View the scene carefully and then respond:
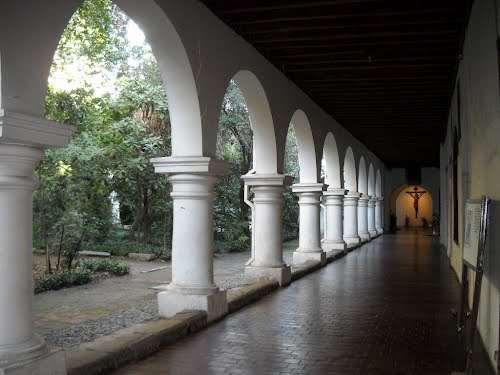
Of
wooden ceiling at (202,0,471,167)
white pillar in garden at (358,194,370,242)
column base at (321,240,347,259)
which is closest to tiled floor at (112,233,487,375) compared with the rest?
wooden ceiling at (202,0,471,167)

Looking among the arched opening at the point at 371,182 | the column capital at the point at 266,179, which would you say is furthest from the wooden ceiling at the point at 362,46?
the arched opening at the point at 371,182

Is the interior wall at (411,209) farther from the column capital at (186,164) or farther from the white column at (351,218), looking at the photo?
the column capital at (186,164)

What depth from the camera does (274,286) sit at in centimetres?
866

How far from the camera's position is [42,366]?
3.68 m

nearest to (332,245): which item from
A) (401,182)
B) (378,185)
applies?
(378,185)

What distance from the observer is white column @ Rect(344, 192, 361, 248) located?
17.7 meters

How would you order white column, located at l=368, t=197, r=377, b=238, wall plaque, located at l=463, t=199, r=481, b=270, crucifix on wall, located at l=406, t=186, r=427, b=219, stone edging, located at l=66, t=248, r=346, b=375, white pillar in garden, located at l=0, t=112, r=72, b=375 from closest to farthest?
white pillar in garden, located at l=0, t=112, r=72, b=375 < stone edging, located at l=66, t=248, r=346, b=375 < wall plaque, located at l=463, t=199, r=481, b=270 < white column, located at l=368, t=197, r=377, b=238 < crucifix on wall, located at l=406, t=186, r=427, b=219

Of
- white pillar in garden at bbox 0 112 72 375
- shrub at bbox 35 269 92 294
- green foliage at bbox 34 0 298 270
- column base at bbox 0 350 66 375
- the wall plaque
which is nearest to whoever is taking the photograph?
column base at bbox 0 350 66 375

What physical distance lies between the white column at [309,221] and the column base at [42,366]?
27.5 feet

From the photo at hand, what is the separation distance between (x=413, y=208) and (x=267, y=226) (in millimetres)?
31940

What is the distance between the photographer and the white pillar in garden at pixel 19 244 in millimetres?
3572

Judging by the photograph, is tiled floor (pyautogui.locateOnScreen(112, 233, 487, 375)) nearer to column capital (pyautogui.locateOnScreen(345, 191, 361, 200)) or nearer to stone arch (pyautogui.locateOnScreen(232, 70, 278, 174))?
stone arch (pyautogui.locateOnScreen(232, 70, 278, 174))

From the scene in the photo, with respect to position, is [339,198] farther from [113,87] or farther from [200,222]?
[200,222]

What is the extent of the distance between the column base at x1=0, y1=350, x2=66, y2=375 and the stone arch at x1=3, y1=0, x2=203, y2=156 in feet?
5.25
